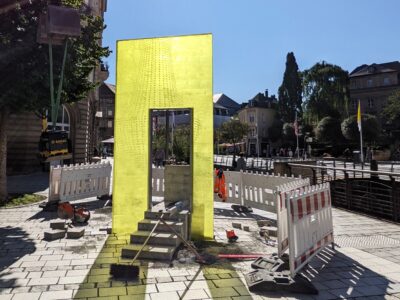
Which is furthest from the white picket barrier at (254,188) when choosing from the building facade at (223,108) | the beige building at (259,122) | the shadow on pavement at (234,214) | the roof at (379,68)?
the roof at (379,68)

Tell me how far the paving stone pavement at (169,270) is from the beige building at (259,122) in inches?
2535

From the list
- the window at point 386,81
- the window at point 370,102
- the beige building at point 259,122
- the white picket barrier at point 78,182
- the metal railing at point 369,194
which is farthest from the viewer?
the beige building at point 259,122

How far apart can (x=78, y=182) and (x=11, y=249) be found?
214 inches

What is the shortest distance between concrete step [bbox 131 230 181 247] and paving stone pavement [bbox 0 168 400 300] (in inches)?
17.6

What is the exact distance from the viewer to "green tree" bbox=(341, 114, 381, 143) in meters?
43.7

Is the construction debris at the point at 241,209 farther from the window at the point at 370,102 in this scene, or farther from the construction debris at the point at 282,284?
the window at the point at 370,102

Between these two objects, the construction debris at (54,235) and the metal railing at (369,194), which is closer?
the construction debris at (54,235)

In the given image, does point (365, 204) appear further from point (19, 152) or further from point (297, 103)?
point (297, 103)

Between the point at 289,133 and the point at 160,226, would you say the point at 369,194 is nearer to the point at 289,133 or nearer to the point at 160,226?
the point at 160,226

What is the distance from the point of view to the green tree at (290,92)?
69062mm

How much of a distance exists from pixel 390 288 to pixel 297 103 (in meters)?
67.3

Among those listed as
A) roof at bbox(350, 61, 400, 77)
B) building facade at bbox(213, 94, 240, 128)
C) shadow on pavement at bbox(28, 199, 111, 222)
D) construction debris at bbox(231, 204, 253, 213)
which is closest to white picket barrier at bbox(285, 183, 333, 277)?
construction debris at bbox(231, 204, 253, 213)

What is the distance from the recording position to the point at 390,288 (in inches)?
190

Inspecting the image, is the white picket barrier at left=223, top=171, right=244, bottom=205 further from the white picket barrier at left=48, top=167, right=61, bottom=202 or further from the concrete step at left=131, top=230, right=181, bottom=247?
the white picket barrier at left=48, top=167, right=61, bottom=202
